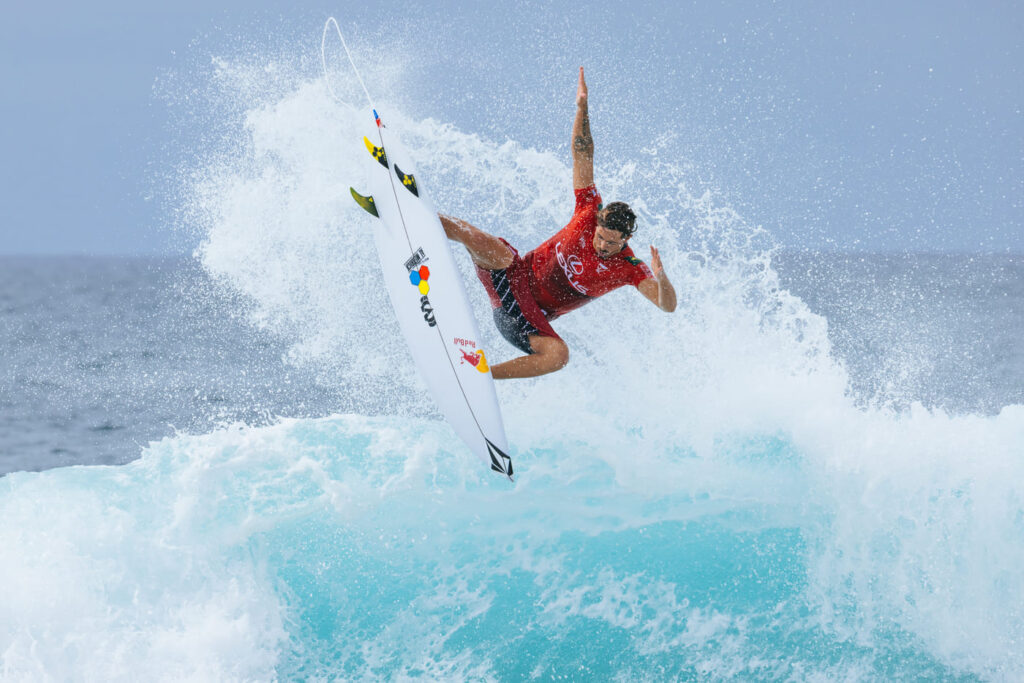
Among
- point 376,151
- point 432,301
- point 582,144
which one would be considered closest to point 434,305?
point 432,301

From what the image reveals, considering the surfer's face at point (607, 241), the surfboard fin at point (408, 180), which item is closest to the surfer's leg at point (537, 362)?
the surfer's face at point (607, 241)

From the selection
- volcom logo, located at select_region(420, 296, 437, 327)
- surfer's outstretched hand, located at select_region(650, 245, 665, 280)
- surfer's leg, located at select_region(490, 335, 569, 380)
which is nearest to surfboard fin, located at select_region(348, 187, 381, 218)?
volcom logo, located at select_region(420, 296, 437, 327)

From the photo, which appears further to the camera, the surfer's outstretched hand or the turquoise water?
the turquoise water

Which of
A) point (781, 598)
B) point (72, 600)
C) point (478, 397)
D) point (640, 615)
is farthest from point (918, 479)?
point (72, 600)

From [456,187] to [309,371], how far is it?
36.1ft

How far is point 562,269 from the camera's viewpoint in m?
5.85

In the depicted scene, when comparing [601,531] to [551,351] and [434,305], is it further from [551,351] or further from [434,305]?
[434,305]

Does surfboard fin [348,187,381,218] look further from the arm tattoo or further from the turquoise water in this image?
the turquoise water

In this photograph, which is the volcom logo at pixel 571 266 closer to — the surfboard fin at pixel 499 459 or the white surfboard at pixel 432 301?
the white surfboard at pixel 432 301

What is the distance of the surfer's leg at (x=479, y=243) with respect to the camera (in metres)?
5.66

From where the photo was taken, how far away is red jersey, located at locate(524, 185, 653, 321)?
5715 mm

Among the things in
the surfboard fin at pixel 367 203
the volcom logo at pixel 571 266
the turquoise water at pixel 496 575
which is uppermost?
the surfboard fin at pixel 367 203

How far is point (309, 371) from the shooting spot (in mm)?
19016

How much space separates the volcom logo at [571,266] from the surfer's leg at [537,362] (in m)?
0.38
